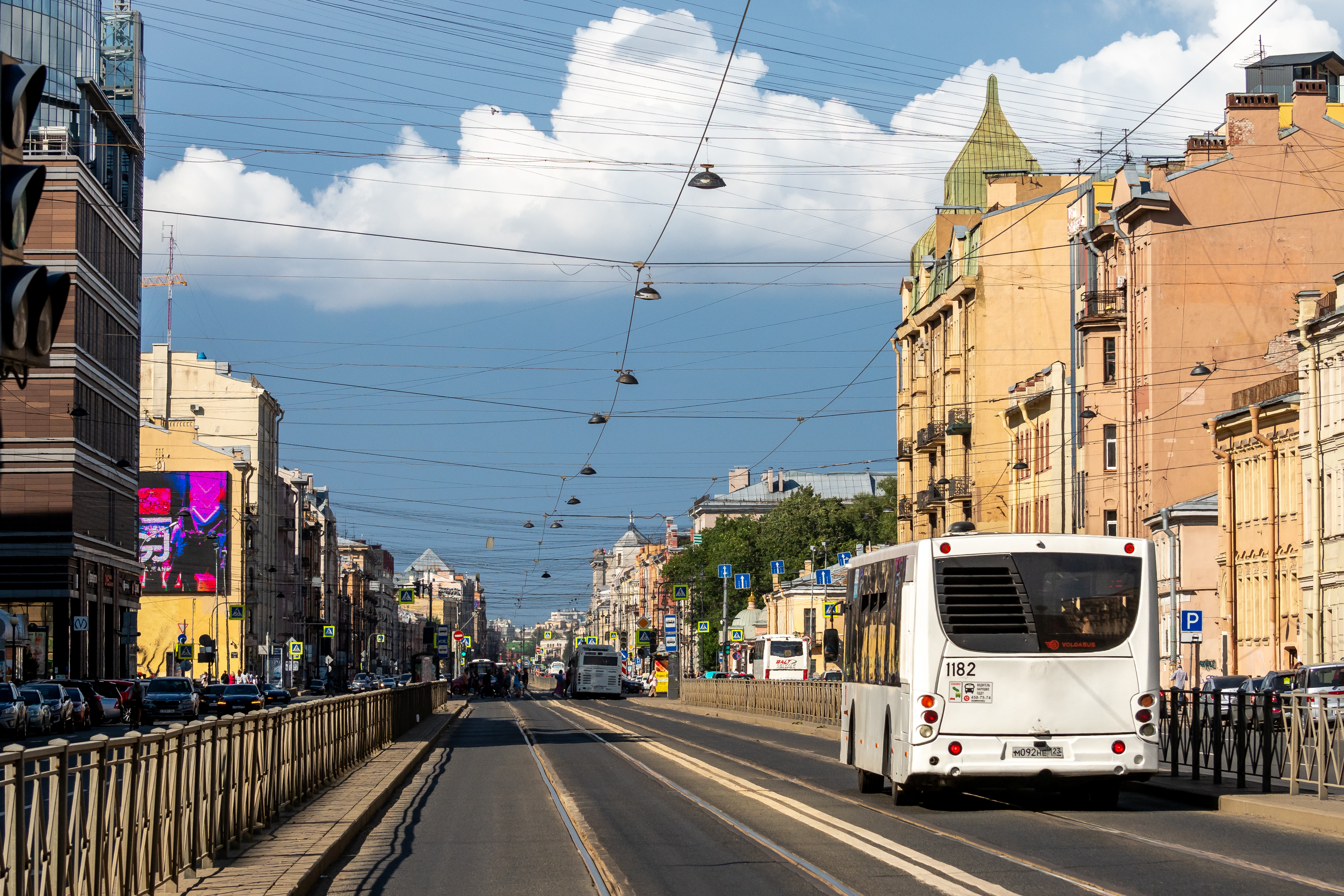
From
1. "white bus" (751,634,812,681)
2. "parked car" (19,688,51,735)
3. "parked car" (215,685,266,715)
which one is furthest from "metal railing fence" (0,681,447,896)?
"white bus" (751,634,812,681)

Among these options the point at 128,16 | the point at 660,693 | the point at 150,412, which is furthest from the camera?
the point at 150,412

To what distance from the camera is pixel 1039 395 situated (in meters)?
68.5

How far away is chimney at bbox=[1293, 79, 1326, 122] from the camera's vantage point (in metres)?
61.2

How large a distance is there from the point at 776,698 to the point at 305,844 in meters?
38.6

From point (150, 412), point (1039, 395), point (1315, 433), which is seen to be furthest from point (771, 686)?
point (150, 412)

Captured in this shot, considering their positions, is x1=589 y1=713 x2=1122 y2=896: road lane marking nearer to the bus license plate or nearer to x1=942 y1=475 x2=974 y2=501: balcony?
the bus license plate

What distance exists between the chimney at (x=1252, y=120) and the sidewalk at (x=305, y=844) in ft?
155

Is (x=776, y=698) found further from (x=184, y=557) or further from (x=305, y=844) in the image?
(x=184, y=557)

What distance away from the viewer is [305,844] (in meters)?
13.4

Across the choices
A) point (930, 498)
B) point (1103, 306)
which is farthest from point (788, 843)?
point (930, 498)

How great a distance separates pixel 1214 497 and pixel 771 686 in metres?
20.0

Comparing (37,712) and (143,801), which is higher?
(143,801)

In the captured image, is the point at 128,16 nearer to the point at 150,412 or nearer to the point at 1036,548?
the point at 150,412

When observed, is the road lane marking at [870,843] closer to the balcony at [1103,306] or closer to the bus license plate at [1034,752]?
the bus license plate at [1034,752]
